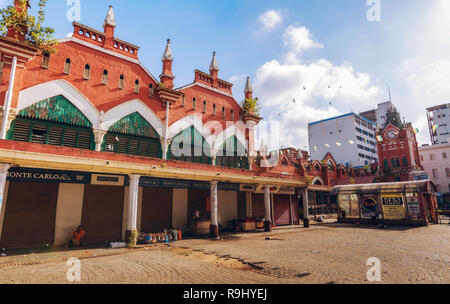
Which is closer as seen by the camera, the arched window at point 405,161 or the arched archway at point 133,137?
the arched archway at point 133,137

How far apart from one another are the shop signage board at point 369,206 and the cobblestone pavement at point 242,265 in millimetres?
12993

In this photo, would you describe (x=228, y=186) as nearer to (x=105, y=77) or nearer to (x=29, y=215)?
(x=105, y=77)

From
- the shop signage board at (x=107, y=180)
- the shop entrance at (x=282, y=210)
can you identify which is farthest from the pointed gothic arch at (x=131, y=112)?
the shop entrance at (x=282, y=210)

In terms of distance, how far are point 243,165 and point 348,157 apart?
191 ft

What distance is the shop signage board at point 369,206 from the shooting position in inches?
987

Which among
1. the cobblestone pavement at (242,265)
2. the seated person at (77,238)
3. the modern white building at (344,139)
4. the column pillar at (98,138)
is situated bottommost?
the cobblestone pavement at (242,265)

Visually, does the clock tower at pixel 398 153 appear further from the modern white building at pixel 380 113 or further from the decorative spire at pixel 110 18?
the decorative spire at pixel 110 18

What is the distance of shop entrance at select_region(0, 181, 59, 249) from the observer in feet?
41.2

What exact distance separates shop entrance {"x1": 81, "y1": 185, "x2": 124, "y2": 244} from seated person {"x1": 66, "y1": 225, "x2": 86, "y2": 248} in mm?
753

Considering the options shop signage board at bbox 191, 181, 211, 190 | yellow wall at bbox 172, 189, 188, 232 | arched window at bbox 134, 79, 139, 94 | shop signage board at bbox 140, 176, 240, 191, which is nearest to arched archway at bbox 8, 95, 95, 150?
arched window at bbox 134, 79, 139, 94

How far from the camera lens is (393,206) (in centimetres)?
2405

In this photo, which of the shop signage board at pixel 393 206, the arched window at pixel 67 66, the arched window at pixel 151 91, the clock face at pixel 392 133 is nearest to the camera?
the arched window at pixel 67 66

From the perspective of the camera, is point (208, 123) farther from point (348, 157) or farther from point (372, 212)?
point (348, 157)

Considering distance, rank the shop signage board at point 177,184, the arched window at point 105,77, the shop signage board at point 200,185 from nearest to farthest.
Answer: the shop signage board at point 177,184 < the arched window at point 105,77 < the shop signage board at point 200,185
